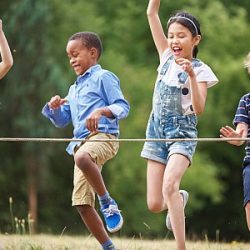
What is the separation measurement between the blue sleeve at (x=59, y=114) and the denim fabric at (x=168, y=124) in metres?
0.67

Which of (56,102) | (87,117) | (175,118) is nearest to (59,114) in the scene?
(56,102)

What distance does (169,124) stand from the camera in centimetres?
789

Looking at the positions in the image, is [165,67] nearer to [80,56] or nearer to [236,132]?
[80,56]

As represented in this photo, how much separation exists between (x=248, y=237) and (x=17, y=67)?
6.62 meters

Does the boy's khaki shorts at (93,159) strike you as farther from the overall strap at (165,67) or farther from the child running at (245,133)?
the child running at (245,133)

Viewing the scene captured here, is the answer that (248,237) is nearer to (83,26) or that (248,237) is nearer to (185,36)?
(83,26)

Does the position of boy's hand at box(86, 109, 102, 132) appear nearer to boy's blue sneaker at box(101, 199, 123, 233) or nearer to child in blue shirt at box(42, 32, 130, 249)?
child in blue shirt at box(42, 32, 130, 249)

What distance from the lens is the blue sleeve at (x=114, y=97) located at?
26.0ft

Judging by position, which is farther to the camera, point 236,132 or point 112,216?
point 112,216

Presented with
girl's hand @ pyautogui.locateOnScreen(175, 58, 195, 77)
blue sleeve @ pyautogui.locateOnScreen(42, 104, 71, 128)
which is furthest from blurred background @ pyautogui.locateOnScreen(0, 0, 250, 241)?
girl's hand @ pyautogui.locateOnScreen(175, 58, 195, 77)

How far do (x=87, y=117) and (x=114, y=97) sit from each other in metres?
0.28

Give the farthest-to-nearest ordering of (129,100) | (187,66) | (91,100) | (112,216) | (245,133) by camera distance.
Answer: (129,100) → (91,100) → (112,216) → (245,133) → (187,66)

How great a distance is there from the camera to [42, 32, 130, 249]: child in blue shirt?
26.1ft

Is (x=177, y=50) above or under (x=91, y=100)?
above
